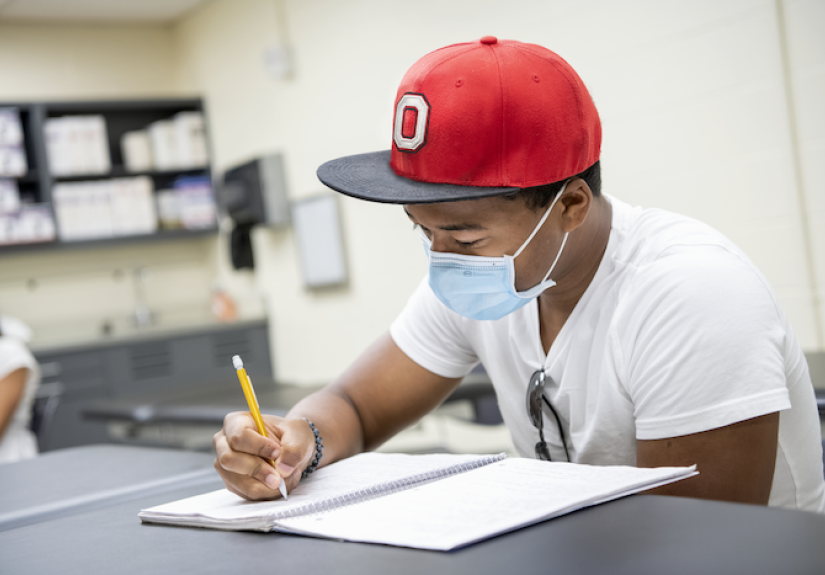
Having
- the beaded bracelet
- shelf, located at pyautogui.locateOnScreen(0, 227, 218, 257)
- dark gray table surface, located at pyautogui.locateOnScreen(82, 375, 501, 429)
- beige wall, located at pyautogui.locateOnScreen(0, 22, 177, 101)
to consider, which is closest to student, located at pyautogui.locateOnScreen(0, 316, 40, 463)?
dark gray table surface, located at pyautogui.locateOnScreen(82, 375, 501, 429)

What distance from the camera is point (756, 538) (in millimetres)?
637

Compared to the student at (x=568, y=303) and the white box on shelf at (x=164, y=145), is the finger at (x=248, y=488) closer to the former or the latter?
the student at (x=568, y=303)

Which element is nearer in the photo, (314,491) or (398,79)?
(314,491)

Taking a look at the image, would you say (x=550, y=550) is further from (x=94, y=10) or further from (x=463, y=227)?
(x=94, y=10)

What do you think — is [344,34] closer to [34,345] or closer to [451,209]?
[34,345]

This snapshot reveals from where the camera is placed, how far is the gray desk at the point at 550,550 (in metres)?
0.61

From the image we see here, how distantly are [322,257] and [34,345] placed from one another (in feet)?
5.77

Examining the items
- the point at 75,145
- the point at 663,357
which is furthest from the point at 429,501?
the point at 75,145

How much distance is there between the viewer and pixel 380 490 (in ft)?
3.05

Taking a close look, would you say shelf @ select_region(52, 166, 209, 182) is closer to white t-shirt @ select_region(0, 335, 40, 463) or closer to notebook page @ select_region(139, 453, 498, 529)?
white t-shirt @ select_region(0, 335, 40, 463)

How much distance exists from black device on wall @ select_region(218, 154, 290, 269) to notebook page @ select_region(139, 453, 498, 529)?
3.76 meters

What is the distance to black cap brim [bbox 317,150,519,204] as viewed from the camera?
1034 mm

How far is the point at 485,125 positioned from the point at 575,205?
0.20 meters

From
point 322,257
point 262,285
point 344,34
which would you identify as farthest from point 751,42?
point 262,285
